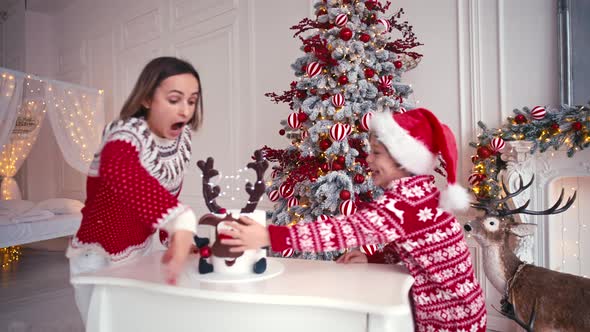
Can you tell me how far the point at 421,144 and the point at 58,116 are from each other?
16.5 ft

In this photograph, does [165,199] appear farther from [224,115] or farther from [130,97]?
[224,115]

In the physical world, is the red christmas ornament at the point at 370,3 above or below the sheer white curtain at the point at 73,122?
above

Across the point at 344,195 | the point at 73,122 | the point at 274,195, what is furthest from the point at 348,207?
the point at 73,122

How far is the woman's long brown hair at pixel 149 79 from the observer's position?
39.8 inches

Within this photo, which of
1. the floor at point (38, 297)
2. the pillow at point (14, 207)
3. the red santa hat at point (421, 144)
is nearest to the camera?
the red santa hat at point (421, 144)

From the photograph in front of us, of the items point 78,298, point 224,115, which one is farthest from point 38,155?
point 78,298

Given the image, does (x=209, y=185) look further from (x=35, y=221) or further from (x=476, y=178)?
(x=35, y=221)

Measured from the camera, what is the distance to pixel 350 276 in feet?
4.20

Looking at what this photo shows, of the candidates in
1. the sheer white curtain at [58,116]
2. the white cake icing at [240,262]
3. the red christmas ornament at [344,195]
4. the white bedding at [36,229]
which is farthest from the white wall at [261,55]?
the white cake icing at [240,262]

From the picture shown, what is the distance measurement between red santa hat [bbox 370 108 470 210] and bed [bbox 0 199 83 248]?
15.1 feet

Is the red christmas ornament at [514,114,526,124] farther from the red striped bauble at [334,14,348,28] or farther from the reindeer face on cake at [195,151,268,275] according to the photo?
the reindeer face on cake at [195,151,268,275]

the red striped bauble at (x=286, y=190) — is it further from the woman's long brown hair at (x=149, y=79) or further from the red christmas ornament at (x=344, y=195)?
the woman's long brown hair at (x=149, y=79)

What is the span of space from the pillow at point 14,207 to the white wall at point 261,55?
1.08 m

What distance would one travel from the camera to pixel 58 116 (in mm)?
5168
